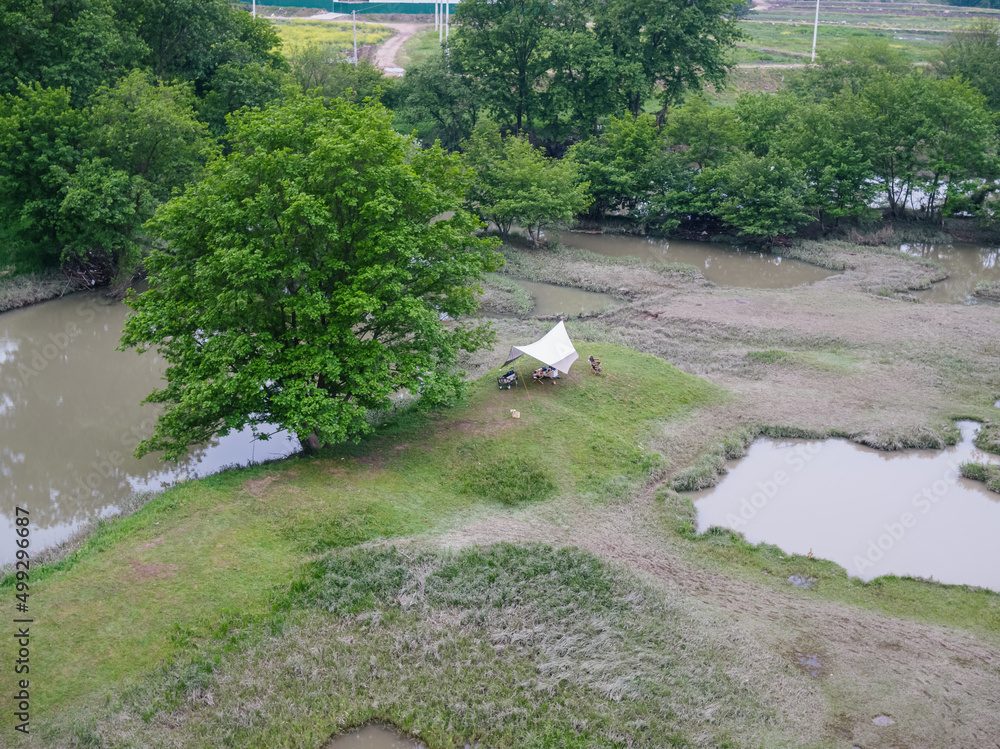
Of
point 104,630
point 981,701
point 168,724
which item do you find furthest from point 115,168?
point 981,701

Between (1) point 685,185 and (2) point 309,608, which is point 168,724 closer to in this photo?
(2) point 309,608

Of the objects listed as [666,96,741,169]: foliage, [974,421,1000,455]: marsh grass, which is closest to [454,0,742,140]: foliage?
[666,96,741,169]: foliage

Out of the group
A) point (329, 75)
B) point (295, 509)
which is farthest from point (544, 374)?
point (329, 75)

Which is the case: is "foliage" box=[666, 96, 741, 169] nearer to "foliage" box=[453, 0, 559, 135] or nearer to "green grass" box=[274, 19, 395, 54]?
"foliage" box=[453, 0, 559, 135]

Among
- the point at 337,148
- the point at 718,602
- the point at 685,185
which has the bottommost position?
the point at 718,602

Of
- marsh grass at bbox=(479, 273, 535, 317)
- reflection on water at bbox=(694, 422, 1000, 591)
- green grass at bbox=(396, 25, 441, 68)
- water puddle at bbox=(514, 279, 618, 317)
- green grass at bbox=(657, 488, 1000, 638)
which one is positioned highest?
green grass at bbox=(396, 25, 441, 68)

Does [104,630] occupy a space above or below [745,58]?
below
